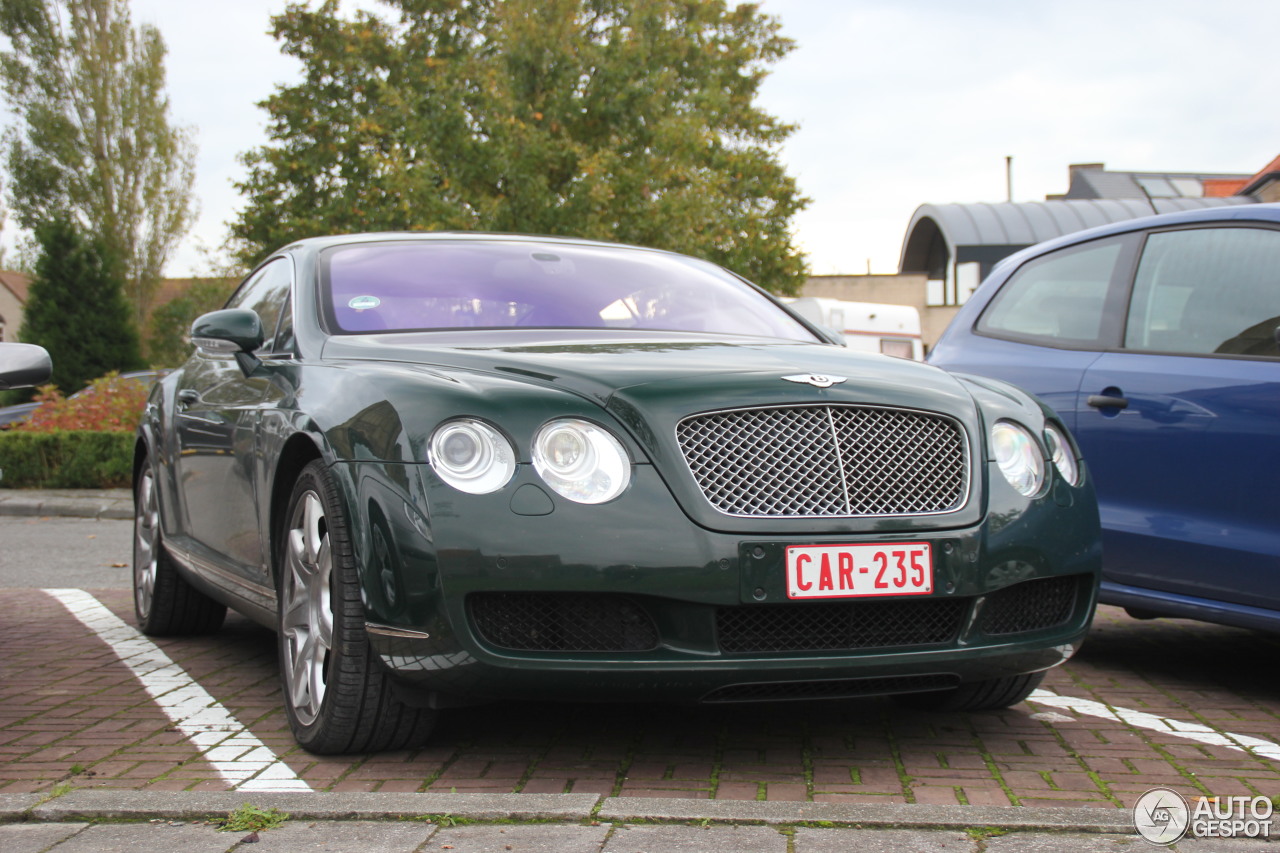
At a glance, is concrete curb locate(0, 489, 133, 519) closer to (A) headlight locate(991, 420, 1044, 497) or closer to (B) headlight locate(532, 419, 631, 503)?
(B) headlight locate(532, 419, 631, 503)

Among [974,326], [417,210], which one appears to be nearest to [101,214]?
[417,210]

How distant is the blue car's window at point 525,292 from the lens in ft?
14.2

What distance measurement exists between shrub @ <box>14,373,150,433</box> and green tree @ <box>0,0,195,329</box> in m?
26.8

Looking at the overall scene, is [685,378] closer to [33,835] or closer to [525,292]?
[525,292]

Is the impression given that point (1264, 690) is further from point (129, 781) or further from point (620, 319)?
point (129, 781)

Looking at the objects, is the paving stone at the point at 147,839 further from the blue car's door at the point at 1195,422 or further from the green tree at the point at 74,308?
the green tree at the point at 74,308

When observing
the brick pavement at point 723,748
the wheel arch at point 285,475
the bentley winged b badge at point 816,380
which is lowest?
the brick pavement at point 723,748

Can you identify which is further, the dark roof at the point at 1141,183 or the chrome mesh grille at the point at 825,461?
the dark roof at the point at 1141,183

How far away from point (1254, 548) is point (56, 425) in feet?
44.1

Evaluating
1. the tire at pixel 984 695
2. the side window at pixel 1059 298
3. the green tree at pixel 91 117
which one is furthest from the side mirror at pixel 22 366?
the green tree at pixel 91 117

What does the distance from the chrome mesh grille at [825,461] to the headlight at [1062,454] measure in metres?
0.35

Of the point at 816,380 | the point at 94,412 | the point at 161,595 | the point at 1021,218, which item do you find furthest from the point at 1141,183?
the point at 816,380

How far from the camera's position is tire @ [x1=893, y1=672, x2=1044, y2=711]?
3979 mm

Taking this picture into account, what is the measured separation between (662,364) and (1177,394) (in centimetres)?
191
